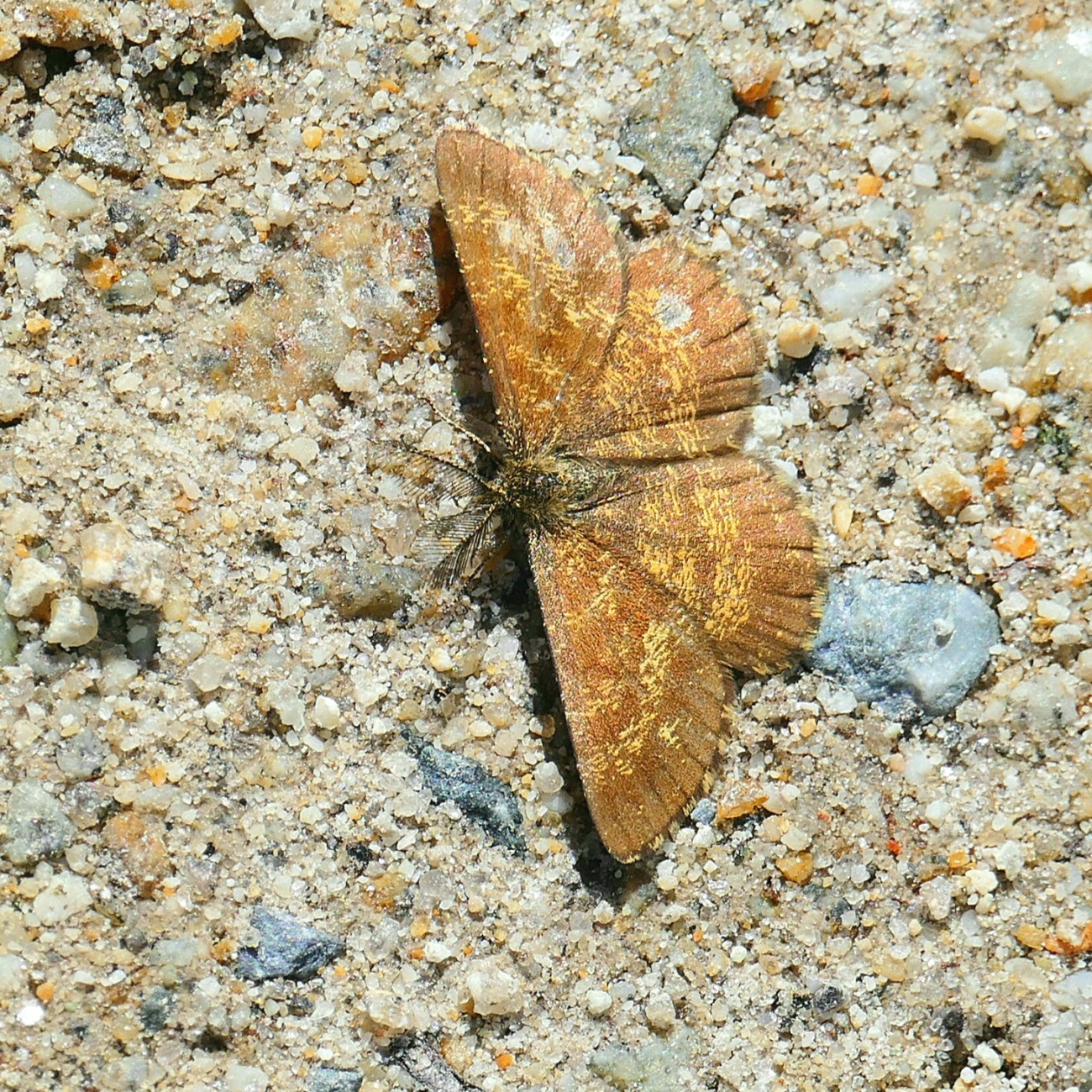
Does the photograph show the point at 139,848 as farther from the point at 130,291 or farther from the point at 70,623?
the point at 130,291

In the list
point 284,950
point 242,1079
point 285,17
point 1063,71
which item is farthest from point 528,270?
point 242,1079

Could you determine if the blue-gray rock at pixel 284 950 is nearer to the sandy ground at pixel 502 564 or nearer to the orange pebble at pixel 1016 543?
the sandy ground at pixel 502 564

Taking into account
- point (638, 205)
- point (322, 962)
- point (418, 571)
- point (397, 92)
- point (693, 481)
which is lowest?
point (322, 962)

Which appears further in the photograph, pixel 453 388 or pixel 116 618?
pixel 453 388

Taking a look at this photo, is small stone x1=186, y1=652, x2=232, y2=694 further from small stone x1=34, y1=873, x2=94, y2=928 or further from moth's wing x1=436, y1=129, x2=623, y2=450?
moth's wing x1=436, y1=129, x2=623, y2=450

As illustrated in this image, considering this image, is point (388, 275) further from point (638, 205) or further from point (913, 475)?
point (913, 475)

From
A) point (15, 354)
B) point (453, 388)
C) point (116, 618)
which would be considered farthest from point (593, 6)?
point (116, 618)

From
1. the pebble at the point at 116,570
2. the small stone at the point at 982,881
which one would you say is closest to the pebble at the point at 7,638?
the pebble at the point at 116,570
